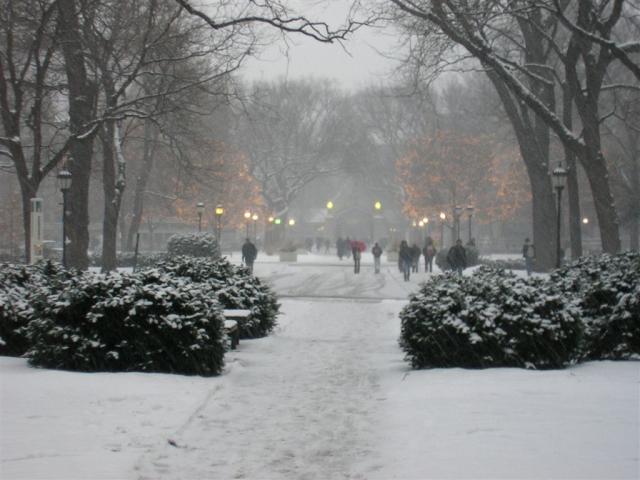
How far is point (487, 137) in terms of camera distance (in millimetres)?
64188

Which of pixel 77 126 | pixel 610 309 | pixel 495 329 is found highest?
pixel 77 126

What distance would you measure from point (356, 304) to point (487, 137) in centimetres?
4239

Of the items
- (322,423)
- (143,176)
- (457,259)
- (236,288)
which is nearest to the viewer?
(322,423)

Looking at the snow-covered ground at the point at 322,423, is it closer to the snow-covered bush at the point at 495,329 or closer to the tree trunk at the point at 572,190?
the snow-covered bush at the point at 495,329

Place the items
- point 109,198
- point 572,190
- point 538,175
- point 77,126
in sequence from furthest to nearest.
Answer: point 538,175, point 109,198, point 572,190, point 77,126

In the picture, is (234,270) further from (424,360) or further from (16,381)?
(16,381)

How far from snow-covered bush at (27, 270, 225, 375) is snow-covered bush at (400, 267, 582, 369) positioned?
2.71 m

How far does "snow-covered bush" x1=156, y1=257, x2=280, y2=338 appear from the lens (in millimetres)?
15344

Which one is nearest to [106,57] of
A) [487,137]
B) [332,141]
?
[487,137]

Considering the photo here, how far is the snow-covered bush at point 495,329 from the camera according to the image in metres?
10.7

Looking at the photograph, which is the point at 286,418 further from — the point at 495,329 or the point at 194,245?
the point at 194,245

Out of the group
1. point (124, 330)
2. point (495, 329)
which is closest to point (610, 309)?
point (495, 329)

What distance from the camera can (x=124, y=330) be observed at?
1032cm

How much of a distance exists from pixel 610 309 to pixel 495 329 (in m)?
2.15
